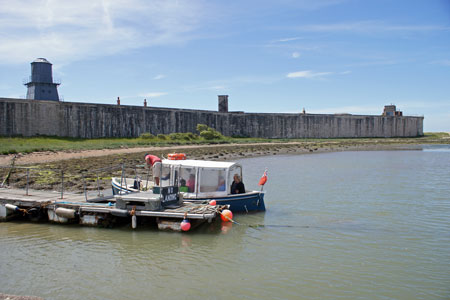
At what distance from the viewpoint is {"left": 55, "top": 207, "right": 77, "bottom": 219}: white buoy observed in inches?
567

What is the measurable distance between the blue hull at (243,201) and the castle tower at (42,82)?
49856 mm

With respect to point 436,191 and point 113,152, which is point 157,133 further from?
point 436,191

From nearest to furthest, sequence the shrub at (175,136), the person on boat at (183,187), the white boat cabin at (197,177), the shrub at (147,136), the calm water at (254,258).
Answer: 1. the calm water at (254,258)
2. the white boat cabin at (197,177)
3. the person on boat at (183,187)
4. the shrub at (147,136)
5. the shrub at (175,136)

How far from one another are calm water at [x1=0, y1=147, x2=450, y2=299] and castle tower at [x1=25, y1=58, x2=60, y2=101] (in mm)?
48018

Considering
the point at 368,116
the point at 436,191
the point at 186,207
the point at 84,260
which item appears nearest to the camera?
the point at 84,260

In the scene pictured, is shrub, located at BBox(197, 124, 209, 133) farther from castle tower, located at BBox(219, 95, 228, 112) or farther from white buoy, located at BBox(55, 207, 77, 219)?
white buoy, located at BBox(55, 207, 77, 219)

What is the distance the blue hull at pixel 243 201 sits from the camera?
15855 mm

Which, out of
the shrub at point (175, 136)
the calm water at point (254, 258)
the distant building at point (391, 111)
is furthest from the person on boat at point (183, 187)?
the distant building at point (391, 111)

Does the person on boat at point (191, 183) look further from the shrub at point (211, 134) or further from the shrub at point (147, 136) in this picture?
the shrub at point (211, 134)

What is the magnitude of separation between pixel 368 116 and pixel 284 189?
76.6 meters

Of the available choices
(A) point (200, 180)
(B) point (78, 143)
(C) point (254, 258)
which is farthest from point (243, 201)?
(B) point (78, 143)

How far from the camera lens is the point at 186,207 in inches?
568

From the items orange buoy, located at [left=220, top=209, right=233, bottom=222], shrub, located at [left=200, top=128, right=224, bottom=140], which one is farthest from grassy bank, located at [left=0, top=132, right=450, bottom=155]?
orange buoy, located at [left=220, top=209, right=233, bottom=222]

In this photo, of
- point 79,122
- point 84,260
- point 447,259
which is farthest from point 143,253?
point 79,122
